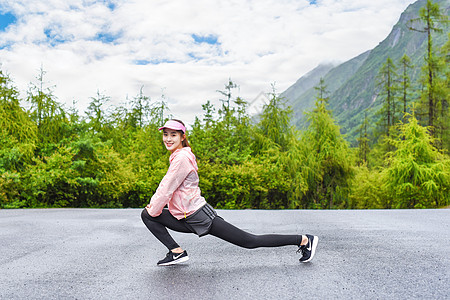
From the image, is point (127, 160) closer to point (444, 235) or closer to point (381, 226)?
point (381, 226)

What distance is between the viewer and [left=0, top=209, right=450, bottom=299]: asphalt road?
11.7 ft

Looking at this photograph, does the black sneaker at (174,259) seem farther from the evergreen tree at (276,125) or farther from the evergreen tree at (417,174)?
the evergreen tree at (417,174)

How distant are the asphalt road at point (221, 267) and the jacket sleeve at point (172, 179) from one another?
80 cm

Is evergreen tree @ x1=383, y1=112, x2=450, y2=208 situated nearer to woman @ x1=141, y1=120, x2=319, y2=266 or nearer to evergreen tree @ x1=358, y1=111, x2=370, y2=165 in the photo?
woman @ x1=141, y1=120, x2=319, y2=266

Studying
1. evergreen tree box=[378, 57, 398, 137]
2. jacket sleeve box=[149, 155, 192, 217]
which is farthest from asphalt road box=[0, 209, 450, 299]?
evergreen tree box=[378, 57, 398, 137]

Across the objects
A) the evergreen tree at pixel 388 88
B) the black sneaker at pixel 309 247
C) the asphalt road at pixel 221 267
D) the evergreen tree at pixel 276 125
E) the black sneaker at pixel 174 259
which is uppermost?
the evergreen tree at pixel 388 88

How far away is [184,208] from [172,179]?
34cm

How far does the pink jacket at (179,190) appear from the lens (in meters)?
4.05

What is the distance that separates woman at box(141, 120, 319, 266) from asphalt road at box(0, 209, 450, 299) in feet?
1.18

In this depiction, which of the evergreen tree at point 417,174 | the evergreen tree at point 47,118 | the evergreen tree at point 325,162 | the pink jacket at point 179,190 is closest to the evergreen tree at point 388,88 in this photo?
the evergreen tree at point 417,174

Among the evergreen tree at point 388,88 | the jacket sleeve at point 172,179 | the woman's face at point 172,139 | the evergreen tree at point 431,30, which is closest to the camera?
the jacket sleeve at point 172,179

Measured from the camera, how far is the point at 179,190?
4148 mm

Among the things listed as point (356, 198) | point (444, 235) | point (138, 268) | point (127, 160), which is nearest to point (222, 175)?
point (127, 160)

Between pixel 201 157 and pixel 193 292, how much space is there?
14388 millimetres
